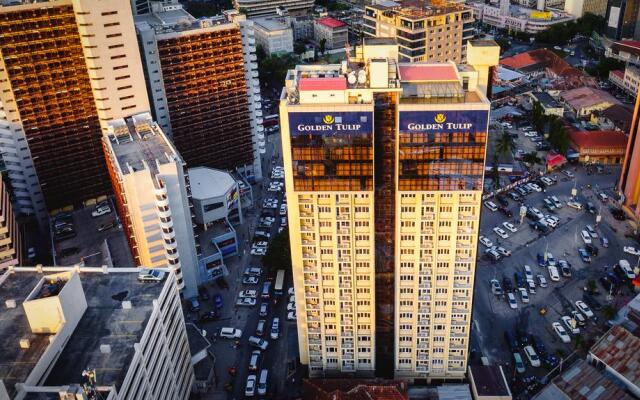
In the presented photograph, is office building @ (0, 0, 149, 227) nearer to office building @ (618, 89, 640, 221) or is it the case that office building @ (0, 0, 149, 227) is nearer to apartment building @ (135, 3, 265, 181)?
apartment building @ (135, 3, 265, 181)

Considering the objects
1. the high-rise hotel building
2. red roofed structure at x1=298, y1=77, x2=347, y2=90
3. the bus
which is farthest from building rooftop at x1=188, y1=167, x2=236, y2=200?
red roofed structure at x1=298, y1=77, x2=347, y2=90

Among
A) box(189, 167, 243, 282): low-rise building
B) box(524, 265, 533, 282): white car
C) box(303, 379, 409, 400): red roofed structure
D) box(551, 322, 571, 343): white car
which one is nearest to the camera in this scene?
box(303, 379, 409, 400): red roofed structure

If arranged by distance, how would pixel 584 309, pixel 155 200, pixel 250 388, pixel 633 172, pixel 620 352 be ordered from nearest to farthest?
1. pixel 620 352
2. pixel 250 388
3. pixel 155 200
4. pixel 584 309
5. pixel 633 172

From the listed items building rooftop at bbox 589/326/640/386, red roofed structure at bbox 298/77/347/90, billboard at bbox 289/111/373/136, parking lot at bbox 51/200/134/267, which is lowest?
building rooftop at bbox 589/326/640/386

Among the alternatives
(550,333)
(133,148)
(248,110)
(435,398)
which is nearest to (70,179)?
(133,148)

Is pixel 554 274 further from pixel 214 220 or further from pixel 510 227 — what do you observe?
pixel 214 220

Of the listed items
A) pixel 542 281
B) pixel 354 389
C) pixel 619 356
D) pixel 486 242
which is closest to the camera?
pixel 354 389

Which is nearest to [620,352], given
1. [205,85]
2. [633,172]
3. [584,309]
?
[584,309]

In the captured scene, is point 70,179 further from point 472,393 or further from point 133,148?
point 472,393
